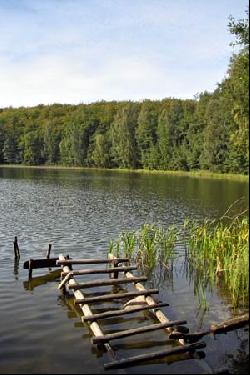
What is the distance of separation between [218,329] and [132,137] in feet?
394

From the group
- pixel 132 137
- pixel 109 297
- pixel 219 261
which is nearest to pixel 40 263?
pixel 109 297

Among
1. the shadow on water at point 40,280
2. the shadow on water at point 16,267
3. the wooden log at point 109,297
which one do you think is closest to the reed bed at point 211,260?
the wooden log at point 109,297

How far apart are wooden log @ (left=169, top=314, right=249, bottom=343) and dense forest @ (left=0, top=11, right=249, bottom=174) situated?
53.1m

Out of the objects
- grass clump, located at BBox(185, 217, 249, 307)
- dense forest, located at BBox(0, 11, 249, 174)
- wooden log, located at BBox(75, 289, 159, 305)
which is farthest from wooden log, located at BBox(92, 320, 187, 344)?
dense forest, located at BBox(0, 11, 249, 174)

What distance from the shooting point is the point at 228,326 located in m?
13.4

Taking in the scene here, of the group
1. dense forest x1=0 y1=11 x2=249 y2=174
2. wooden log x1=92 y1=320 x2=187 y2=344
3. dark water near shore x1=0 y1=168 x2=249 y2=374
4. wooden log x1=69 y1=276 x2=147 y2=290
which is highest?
dense forest x1=0 y1=11 x2=249 y2=174

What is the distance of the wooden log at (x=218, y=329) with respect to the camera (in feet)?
42.0

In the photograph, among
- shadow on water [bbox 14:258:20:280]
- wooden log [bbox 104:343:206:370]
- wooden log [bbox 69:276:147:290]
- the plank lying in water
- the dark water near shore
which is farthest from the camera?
the plank lying in water

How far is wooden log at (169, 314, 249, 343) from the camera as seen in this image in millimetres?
12812

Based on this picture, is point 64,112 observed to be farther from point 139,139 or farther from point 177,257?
point 177,257

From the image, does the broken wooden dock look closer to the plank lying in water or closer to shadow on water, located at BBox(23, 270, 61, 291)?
shadow on water, located at BBox(23, 270, 61, 291)

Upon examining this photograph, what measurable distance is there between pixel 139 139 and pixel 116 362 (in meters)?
120

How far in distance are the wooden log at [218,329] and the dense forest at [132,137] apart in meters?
53.1

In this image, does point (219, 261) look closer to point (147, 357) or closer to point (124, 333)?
point (124, 333)
